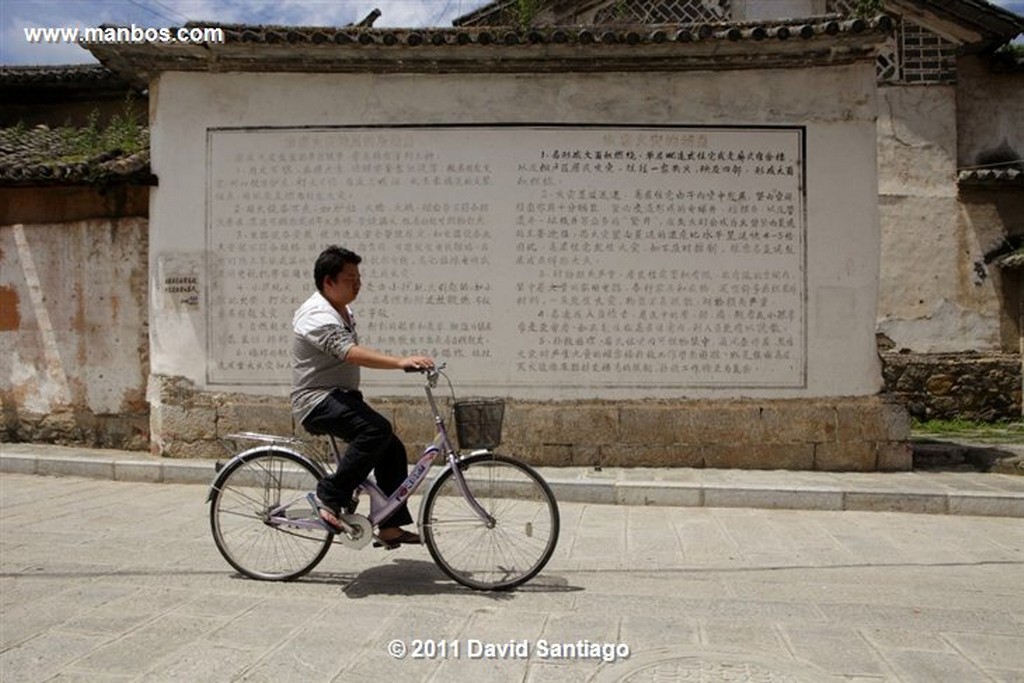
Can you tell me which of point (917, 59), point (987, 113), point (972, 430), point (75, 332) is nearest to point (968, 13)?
point (917, 59)

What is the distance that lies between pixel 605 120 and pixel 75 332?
6.13 metres

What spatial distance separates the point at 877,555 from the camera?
548 cm

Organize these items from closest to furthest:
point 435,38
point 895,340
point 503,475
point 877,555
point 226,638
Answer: point 226,638 < point 503,475 < point 877,555 < point 435,38 < point 895,340

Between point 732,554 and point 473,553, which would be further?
point 732,554

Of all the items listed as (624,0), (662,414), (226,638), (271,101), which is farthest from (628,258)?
(624,0)

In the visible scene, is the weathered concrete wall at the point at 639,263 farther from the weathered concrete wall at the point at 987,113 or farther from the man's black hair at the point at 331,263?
the weathered concrete wall at the point at 987,113

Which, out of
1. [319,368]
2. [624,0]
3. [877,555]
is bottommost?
[877,555]

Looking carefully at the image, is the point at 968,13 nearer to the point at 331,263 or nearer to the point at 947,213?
the point at 947,213

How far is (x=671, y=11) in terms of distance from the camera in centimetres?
1348

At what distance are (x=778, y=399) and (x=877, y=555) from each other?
271cm

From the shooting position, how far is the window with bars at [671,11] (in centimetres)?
1341

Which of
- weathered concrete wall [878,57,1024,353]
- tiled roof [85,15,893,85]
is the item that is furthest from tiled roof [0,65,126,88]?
weathered concrete wall [878,57,1024,353]

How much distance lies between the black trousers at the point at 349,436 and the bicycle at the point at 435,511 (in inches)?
4.5

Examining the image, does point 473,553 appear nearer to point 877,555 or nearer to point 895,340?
point 877,555
